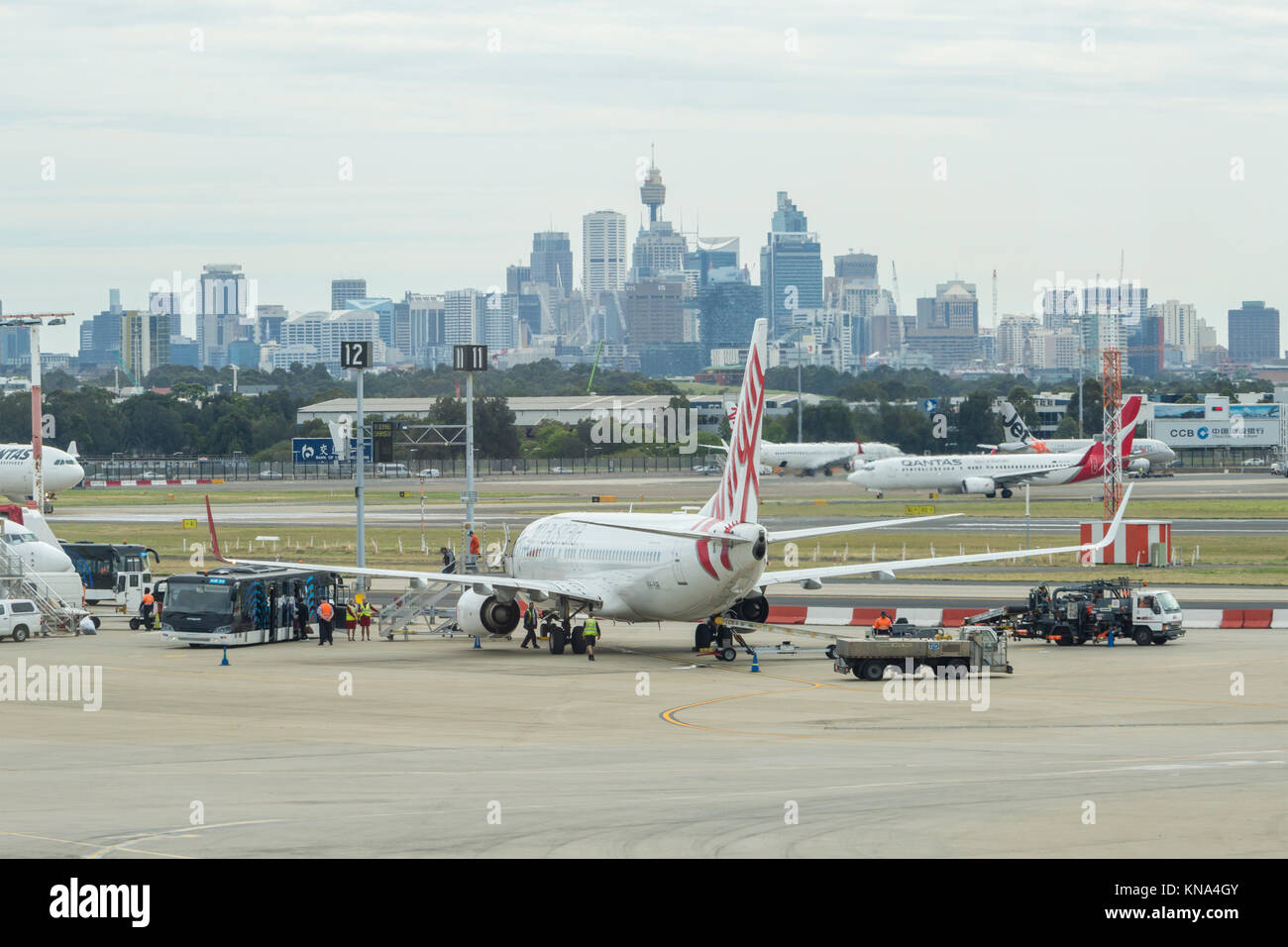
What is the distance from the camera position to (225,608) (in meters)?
57.3

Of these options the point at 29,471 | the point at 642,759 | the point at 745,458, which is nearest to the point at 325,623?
the point at 745,458

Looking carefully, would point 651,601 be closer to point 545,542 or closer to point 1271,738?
point 545,542

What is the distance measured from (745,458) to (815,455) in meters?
145

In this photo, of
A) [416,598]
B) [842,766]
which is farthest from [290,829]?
[416,598]

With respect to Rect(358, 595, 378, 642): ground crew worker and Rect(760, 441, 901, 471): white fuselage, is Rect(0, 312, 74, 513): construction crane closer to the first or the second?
Rect(358, 595, 378, 642): ground crew worker

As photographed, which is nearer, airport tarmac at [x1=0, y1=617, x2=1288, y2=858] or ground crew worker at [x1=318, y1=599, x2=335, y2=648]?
airport tarmac at [x1=0, y1=617, x2=1288, y2=858]

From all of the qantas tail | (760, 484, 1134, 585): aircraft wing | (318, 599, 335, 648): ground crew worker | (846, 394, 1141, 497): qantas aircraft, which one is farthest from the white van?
(846, 394, 1141, 497): qantas aircraft

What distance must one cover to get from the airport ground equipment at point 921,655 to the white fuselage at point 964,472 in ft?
343

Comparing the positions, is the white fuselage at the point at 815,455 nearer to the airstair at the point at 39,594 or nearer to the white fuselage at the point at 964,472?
the white fuselage at the point at 964,472

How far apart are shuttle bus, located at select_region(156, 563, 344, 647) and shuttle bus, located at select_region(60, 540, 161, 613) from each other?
12671 mm

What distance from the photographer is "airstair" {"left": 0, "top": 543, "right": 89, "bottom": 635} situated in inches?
2458
